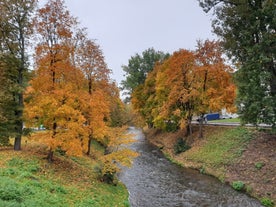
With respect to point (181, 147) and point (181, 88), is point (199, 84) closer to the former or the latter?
point (181, 88)

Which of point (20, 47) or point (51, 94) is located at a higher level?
point (20, 47)

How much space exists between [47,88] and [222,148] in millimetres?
17573

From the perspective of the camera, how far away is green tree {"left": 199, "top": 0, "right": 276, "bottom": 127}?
17.9m

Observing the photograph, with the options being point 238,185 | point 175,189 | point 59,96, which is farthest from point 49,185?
point 238,185

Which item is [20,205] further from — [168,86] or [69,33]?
[168,86]

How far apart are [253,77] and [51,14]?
50.8ft

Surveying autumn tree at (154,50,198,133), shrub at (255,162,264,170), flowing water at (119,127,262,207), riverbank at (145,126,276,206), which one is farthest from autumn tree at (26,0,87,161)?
autumn tree at (154,50,198,133)

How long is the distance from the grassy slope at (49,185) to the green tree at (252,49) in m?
11.9

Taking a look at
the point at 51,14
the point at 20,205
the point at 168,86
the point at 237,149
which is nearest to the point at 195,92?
the point at 168,86

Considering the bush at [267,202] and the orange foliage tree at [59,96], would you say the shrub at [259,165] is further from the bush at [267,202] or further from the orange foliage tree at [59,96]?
the orange foliage tree at [59,96]

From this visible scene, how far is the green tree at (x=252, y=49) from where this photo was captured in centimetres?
1792

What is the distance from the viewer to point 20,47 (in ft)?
59.2

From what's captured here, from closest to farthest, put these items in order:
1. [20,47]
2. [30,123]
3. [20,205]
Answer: [20,205]
[30,123]
[20,47]

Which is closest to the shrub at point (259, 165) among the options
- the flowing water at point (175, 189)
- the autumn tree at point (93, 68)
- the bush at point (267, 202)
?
the flowing water at point (175, 189)
